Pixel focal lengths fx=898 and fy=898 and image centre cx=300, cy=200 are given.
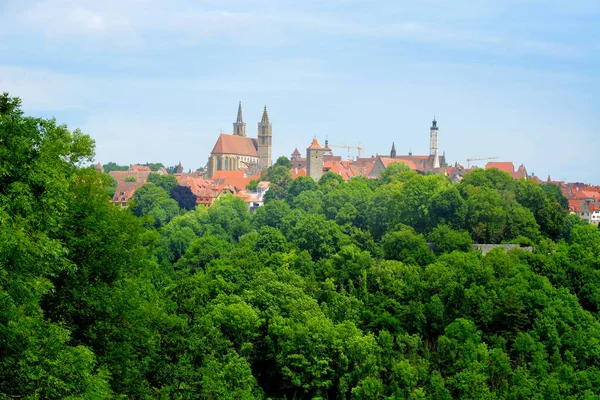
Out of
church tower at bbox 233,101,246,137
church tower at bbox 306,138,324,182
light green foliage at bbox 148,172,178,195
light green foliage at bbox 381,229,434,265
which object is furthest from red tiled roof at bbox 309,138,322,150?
light green foliage at bbox 381,229,434,265

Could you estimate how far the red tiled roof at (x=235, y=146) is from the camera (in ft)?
516

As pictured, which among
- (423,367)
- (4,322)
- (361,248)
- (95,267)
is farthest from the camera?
(361,248)

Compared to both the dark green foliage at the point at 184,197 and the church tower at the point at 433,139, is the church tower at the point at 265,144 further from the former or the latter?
the dark green foliage at the point at 184,197

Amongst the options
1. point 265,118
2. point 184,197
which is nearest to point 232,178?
point 265,118

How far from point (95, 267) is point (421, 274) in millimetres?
24594

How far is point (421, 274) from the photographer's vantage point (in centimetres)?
4719

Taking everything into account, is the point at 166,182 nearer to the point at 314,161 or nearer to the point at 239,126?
the point at 314,161

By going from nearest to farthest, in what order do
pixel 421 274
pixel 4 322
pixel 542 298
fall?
pixel 4 322 < pixel 542 298 < pixel 421 274

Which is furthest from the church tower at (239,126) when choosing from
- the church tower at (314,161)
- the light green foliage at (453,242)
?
the light green foliage at (453,242)

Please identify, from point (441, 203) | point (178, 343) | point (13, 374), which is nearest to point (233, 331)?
point (178, 343)

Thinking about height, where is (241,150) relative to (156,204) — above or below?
above

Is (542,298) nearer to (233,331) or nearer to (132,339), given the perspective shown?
(233,331)

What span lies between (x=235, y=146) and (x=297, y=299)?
119644 millimetres

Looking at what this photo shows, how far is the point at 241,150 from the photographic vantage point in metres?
162
